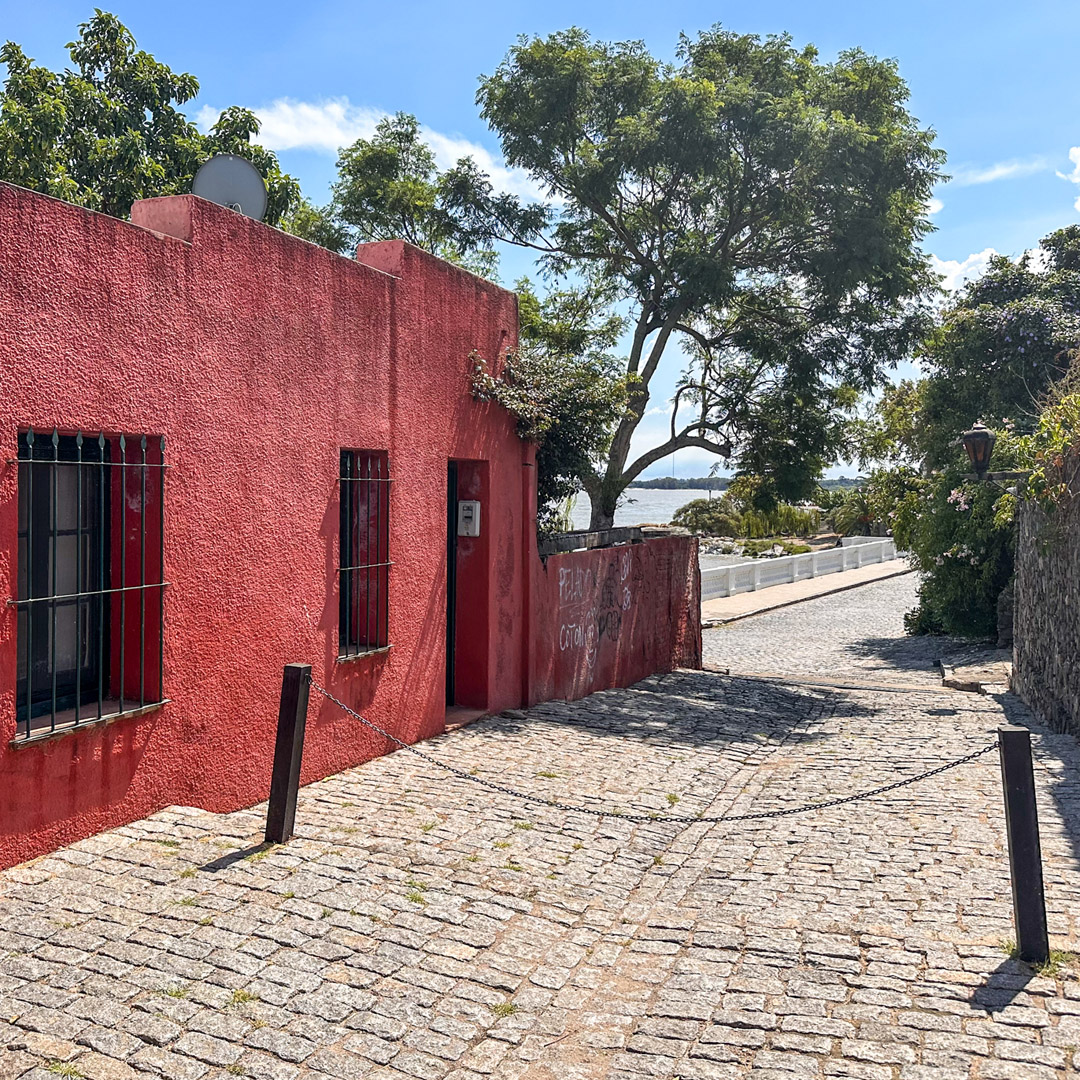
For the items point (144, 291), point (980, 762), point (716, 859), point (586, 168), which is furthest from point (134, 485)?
point (586, 168)

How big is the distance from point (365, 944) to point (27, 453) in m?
2.77

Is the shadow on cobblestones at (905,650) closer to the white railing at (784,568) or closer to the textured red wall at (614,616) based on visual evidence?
the textured red wall at (614,616)

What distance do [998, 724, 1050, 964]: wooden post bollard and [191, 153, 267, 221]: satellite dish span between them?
563 cm

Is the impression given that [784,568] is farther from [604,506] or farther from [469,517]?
[469,517]

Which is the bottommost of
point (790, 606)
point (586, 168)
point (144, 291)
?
point (790, 606)

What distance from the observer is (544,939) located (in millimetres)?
4660

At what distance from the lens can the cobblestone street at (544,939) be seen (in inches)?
142

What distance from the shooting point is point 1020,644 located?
37.5 ft

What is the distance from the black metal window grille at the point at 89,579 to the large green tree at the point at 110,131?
9.69m

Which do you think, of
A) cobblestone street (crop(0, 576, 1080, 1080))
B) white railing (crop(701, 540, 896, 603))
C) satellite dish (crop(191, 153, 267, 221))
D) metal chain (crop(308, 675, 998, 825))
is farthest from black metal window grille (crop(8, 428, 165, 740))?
white railing (crop(701, 540, 896, 603))

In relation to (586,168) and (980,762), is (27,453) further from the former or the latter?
(586,168)

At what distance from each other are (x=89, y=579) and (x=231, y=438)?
110 centimetres

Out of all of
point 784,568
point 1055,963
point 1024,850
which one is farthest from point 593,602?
point 784,568

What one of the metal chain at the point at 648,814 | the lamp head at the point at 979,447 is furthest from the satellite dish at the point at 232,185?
the lamp head at the point at 979,447
